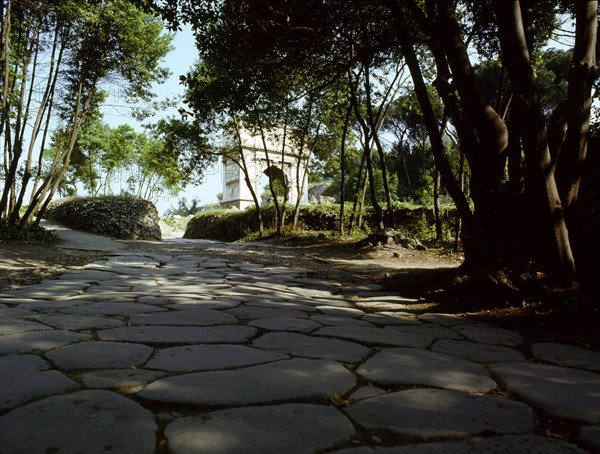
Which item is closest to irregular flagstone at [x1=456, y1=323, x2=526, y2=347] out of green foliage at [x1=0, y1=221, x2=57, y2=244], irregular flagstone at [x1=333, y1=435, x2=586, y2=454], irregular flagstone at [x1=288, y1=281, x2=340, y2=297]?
irregular flagstone at [x1=333, y1=435, x2=586, y2=454]

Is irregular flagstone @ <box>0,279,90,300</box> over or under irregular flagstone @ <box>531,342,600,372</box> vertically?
over

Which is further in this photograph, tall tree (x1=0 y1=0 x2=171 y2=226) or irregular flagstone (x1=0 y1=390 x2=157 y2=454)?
tall tree (x1=0 y1=0 x2=171 y2=226)

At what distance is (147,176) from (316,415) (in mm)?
33749

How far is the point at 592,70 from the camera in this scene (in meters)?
2.96

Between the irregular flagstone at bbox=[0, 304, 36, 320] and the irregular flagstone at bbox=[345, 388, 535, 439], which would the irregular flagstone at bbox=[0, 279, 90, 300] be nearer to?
the irregular flagstone at bbox=[0, 304, 36, 320]

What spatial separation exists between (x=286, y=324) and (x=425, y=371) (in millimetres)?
1146

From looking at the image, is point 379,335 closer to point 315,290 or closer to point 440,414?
point 440,414

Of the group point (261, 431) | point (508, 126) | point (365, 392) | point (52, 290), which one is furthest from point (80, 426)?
point (508, 126)

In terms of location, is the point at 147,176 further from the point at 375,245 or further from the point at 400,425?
the point at 400,425

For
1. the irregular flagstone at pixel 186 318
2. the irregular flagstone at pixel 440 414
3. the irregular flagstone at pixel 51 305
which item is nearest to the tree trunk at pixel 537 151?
the irregular flagstone at pixel 440 414

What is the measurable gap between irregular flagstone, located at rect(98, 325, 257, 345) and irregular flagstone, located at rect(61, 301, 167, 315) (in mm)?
528

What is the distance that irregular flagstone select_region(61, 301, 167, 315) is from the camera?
294 centimetres

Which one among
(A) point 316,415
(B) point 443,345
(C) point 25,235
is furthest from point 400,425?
(C) point 25,235

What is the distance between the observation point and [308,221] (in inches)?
677
